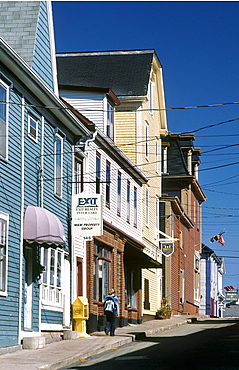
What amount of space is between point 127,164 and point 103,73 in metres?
7.37

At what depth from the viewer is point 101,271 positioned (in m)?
30.9

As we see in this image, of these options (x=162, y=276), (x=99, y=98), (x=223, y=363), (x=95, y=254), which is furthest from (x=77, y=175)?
(x=162, y=276)

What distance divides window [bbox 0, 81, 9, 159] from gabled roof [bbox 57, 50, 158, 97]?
18.6m

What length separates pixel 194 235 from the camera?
207 ft

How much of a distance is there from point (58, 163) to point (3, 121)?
549 cm

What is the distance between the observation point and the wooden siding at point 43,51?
2389cm

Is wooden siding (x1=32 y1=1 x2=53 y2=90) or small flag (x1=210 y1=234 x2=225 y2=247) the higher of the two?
wooden siding (x1=32 y1=1 x2=53 y2=90)

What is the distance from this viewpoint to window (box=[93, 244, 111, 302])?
29844 mm

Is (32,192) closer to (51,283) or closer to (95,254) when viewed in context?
(51,283)

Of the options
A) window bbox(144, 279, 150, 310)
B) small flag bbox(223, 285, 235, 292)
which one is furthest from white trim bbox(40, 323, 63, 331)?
small flag bbox(223, 285, 235, 292)

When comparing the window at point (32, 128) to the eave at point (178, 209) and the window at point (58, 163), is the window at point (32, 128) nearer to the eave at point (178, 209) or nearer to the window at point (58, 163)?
the window at point (58, 163)

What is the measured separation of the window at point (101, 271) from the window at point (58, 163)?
4.98 metres

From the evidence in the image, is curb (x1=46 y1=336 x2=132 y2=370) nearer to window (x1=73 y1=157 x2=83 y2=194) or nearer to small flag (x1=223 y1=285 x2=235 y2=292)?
window (x1=73 y1=157 x2=83 y2=194)

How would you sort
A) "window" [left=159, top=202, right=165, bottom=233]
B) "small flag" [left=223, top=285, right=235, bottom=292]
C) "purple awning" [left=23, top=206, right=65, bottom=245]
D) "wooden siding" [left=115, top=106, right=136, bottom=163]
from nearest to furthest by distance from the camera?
"purple awning" [left=23, top=206, right=65, bottom=245] < "wooden siding" [left=115, top=106, right=136, bottom=163] < "window" [left=159, top=202, right=165, bottom=233] < "small flag" [left=223, top=285, right=235, bottom=292]
